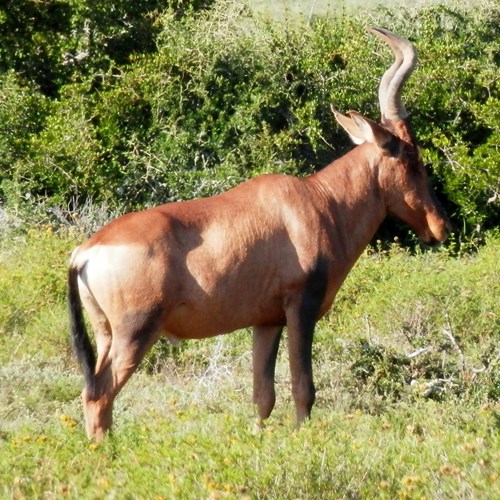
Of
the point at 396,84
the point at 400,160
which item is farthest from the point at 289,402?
the point at 396,84

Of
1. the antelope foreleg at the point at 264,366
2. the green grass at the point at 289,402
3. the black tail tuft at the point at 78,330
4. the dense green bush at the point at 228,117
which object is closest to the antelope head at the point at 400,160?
the green grass at the point at 289,402

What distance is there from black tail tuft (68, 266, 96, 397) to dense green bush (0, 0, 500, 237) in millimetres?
7900

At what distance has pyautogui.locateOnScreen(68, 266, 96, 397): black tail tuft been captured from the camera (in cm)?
845

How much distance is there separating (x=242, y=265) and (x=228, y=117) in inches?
335

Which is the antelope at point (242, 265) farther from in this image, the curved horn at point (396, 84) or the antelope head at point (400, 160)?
the curved horn at point (396, 84)

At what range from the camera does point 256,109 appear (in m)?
16.6

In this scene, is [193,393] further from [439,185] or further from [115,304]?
[439,185]

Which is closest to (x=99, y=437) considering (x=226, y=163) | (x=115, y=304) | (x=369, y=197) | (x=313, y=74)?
(x=115, y=304)

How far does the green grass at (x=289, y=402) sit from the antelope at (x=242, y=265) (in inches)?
17.2

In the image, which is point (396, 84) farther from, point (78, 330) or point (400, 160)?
point (78, 330)

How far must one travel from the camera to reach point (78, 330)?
8531 millimetres

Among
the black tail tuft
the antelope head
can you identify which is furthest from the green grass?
the antelope head

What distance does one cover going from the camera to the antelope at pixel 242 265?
830cm

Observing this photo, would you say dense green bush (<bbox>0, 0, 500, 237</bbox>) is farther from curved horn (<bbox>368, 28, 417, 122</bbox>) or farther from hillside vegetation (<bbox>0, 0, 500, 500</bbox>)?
curved horn (<bbox>368, 28, 417, 122</bbox>)
